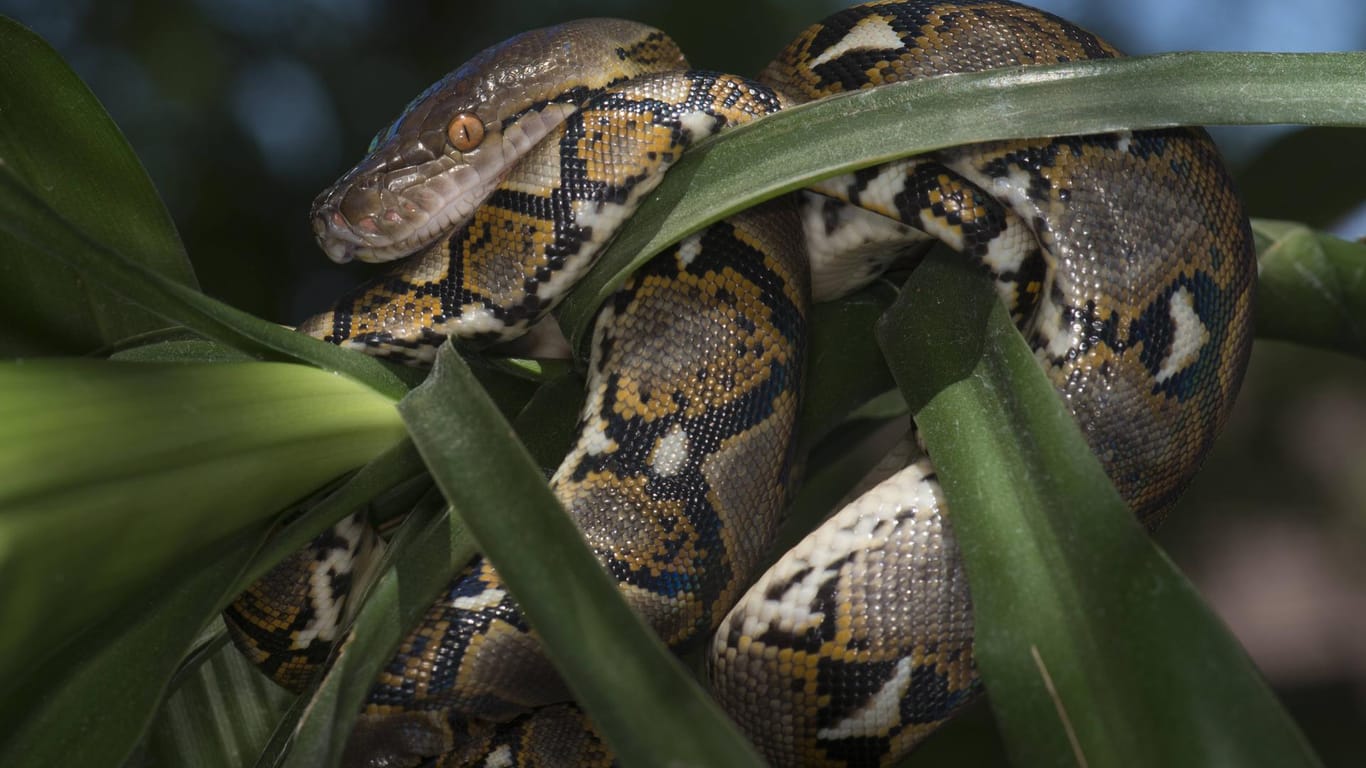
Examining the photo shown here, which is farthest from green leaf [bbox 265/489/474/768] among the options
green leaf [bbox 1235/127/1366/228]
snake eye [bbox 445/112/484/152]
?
green leaf [bbox 1235/127/1366/228]

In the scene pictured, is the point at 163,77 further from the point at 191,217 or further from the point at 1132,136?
the point at 1132,136

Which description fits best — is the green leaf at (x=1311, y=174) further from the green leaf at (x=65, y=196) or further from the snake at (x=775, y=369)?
→ the green leaf at (x=65, y=196)

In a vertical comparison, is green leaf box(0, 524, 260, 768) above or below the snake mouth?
below

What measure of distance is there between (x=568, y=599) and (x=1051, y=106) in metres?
0.54

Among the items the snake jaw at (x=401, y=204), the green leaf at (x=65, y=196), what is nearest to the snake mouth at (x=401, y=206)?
the snake jaw at (x=401, y=204)

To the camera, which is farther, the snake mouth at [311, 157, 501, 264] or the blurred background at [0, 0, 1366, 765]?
the blurred background at [0, 0, 1366, 765]

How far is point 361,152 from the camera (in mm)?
2199

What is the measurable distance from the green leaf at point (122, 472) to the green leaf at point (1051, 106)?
1.23ft

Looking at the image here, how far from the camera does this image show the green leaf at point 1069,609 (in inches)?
24.4

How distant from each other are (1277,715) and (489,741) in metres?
0.70

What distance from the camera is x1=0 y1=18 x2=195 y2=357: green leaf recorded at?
885mm

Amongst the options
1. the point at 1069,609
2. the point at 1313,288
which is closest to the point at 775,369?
the point at 1069,609

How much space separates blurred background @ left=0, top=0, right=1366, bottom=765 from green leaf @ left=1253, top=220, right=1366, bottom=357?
1.07 metres

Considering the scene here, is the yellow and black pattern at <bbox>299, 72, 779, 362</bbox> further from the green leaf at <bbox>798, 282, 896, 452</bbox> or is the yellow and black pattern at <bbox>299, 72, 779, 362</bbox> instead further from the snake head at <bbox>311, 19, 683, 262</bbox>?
the green leaf at <bbox>798, 282, 896, 452</bbox>
